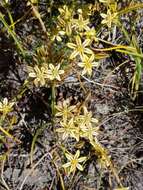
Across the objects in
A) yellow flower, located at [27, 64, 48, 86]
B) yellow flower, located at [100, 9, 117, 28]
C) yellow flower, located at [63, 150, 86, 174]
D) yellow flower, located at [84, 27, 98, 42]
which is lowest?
yellow flower, located at [63, 150, 86, 174]

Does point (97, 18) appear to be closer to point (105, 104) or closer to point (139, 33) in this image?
point (139, 33)

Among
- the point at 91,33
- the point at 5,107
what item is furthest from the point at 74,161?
the point at 91,33

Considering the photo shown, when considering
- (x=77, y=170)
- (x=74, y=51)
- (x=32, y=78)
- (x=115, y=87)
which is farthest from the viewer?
(x=115, y=87)

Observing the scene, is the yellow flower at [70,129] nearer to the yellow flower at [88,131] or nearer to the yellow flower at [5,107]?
the yellow flower at [88,131]

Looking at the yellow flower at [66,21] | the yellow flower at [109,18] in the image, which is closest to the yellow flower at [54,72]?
the yellow flower at [66,21]

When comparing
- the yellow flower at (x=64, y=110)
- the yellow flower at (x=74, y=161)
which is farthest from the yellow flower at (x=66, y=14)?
the yellow flower at (x=74, y=161)

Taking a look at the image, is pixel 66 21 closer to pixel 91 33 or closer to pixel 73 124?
pixel 91 33

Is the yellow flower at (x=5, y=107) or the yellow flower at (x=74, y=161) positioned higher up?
the yellow flower at (x=5, y=107)

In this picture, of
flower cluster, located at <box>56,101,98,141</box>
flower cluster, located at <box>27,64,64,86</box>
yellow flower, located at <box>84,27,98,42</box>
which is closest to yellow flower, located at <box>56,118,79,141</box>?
flower cluster, located at <box>56,101,98,141</box>

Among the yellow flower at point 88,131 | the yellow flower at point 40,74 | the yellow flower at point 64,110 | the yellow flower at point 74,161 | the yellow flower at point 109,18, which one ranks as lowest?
the yellow flower at point 74,161

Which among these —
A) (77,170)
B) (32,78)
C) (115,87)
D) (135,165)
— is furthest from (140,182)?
(32,78)

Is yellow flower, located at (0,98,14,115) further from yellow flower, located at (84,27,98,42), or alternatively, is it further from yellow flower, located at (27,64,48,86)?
yellow flower, located at (84,27,98,42)
